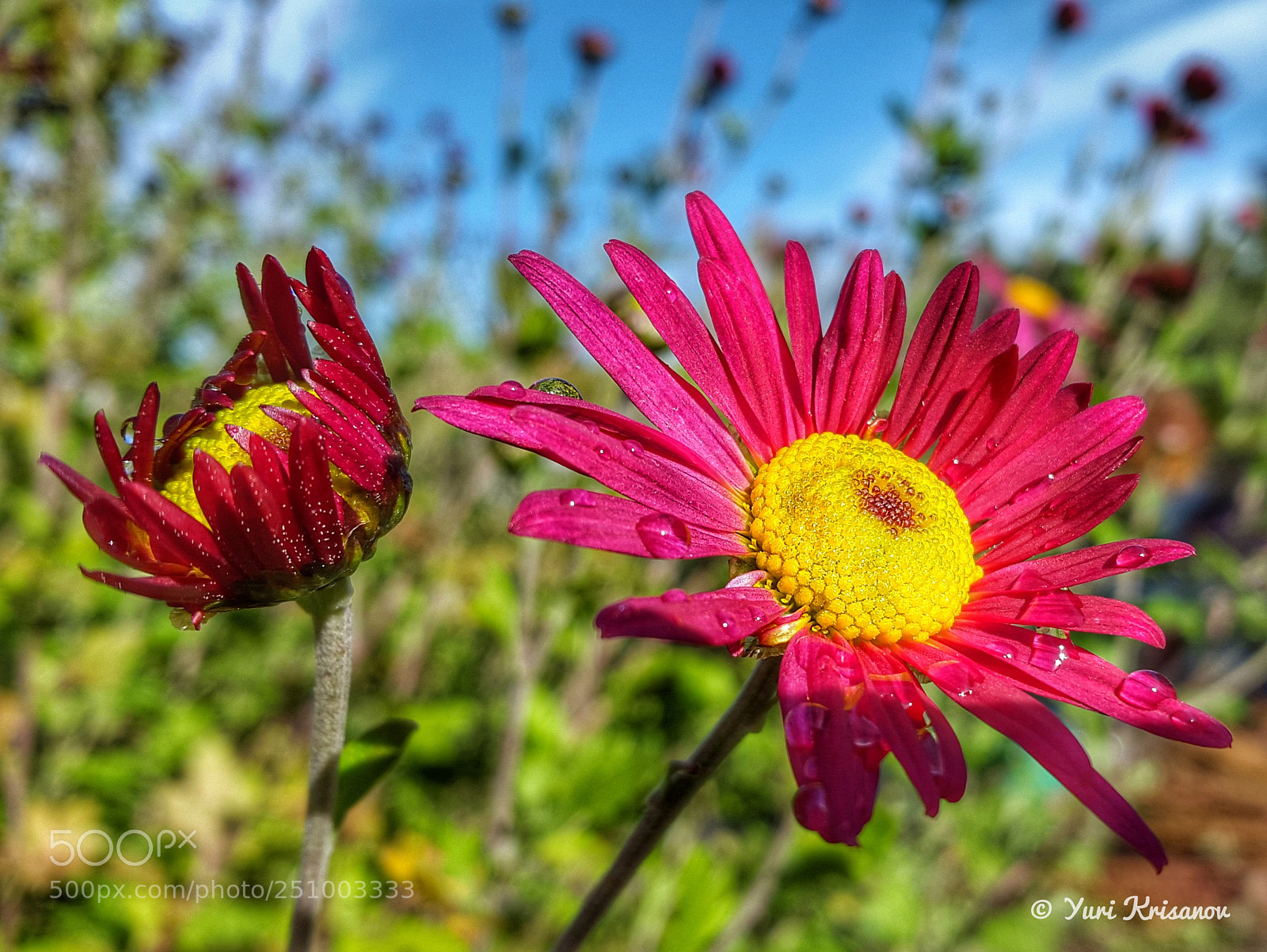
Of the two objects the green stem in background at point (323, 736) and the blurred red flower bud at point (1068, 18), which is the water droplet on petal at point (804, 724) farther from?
the blurred red flower bud at point (1068, 18)

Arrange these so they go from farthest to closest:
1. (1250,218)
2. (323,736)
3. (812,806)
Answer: (1250,218)
(323,736)
(812,806)

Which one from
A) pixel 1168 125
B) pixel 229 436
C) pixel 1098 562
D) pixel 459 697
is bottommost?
pixel 459 697

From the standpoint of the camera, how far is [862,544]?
0.86 m

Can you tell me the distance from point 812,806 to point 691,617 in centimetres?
17

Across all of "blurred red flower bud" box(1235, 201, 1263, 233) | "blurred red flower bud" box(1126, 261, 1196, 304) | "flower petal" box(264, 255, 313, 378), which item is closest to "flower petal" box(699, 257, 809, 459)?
"flower petal" box(264, 255, 313, 378)

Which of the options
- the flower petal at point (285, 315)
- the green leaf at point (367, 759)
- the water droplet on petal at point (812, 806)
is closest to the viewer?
the water droplet on petal at point (812, 806)

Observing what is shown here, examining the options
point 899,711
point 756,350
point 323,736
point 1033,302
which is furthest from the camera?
point 1033,302

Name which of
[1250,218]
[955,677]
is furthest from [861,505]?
[1250,218]

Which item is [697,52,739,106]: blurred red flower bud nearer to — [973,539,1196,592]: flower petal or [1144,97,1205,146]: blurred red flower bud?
[1144,97,1205,146]: blurred red flower bud

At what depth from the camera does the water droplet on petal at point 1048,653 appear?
2.63ft

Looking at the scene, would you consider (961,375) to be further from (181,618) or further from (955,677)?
(181,618)

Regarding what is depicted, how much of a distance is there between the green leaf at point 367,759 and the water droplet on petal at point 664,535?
1.27ft

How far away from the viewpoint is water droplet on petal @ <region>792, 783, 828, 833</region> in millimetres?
583

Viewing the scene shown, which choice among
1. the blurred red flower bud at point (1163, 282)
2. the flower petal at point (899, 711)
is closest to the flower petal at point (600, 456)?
Result: the flower petal at point (899, 711)
